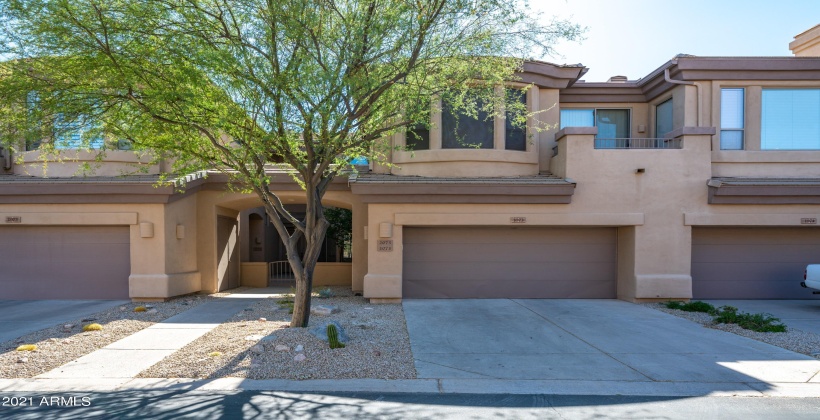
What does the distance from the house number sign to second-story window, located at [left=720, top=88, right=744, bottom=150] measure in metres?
8.97

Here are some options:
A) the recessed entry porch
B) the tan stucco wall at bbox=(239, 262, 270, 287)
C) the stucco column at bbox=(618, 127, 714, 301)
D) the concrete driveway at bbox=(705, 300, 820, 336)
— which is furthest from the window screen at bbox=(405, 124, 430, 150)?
the concrete driveway at bbox=(705, 300, 820, 336)

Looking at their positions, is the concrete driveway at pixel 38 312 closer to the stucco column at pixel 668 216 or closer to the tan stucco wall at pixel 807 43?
the stucco column at pixel 668 216

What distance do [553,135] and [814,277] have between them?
684cm

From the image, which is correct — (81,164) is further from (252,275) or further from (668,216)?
(668,216)

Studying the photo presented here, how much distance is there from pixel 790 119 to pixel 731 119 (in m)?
1.51

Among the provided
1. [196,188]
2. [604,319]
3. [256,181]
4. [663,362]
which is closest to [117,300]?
[196,188]

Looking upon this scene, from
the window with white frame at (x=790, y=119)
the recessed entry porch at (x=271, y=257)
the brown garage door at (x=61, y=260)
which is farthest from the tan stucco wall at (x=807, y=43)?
the brown garage door at (x=61, y=260)

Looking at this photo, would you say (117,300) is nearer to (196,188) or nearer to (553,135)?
(196,188)

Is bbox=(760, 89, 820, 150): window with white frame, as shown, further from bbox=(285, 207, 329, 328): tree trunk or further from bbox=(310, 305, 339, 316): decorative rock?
bbox=(285, 207, 329, 328): tree trunk

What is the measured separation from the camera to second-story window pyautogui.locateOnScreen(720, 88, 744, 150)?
46.3 feet

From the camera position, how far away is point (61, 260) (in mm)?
13648

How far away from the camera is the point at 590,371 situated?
7.14m

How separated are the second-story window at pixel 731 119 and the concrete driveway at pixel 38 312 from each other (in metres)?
15.7

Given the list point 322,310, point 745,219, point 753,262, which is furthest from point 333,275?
point 753,262
